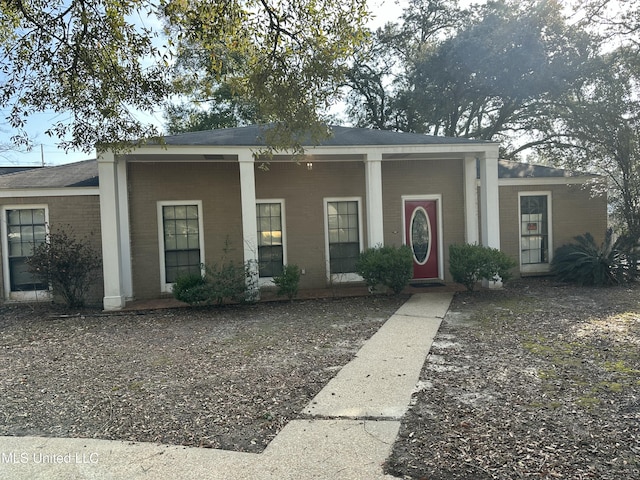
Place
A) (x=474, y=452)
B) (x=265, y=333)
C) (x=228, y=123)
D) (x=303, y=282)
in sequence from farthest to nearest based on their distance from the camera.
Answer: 1. (x=228, y=123)
2. (x=303, y=282)
3. (x=265, y=333)
4. (x=474, y=452)

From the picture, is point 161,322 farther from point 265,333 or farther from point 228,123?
point 228,123

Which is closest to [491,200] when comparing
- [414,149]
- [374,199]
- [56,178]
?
[414,149]

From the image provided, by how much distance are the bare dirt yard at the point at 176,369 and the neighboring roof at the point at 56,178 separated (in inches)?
114

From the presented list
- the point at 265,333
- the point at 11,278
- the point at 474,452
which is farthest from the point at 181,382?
the point at 11,278

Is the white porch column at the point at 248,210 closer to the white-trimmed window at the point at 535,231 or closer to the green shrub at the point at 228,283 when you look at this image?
the green shrub at the point at 228,283

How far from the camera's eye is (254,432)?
3.39m

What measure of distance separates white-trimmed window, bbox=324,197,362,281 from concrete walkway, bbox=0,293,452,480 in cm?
646

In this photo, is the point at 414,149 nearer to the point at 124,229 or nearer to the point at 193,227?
the point at 193,227

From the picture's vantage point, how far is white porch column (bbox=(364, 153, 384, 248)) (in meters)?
9.50

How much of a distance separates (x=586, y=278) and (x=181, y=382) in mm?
9501

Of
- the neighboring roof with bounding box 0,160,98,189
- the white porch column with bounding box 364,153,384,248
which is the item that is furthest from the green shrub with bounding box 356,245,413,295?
the neighboring roof with bounding box 0,160,98,189

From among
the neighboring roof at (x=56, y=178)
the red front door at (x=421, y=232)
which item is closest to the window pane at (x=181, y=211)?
the neighboring roof at (x=56, y=178)

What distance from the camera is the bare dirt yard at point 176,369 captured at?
3574mm

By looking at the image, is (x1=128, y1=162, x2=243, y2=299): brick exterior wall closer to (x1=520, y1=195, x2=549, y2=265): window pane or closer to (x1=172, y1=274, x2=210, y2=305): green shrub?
(x1=172, y1=274, x2=210, y2=305): green shrub
